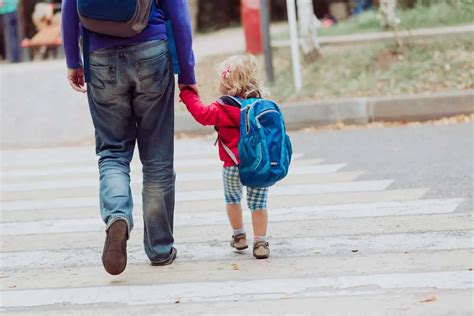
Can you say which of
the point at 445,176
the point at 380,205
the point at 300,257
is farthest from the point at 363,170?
the point at 300,257

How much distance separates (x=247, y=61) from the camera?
541 centimetres

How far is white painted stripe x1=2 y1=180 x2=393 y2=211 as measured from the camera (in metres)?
7.70

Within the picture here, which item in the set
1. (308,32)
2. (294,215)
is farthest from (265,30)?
(294,215)

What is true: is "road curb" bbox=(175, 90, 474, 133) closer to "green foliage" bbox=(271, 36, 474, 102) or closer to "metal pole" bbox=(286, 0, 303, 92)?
"green foliage" bbox=(271, 36, 474, 102)

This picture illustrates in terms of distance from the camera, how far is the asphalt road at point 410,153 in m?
7.66

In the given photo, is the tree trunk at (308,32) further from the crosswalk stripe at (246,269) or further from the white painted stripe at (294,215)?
the crosswalk stripe at (246,269)

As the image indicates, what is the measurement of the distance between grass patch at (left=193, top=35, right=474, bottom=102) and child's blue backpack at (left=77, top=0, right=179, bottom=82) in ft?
23.5

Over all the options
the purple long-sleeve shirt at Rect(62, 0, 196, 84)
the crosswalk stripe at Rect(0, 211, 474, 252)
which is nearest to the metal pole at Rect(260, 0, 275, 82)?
the crosswalk stripe at Rect(0, 211, 474, 252)

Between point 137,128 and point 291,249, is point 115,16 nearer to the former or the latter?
point 137,128

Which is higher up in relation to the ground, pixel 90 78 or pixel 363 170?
pixel 90 78

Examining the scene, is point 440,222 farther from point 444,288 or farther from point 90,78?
point 90,78

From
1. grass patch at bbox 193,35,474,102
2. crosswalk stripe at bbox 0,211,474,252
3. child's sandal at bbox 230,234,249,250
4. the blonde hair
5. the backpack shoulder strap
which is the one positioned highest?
the blonde hair

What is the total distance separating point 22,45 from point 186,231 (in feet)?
45.5

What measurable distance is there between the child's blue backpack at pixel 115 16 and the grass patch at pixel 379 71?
7.16 metres
